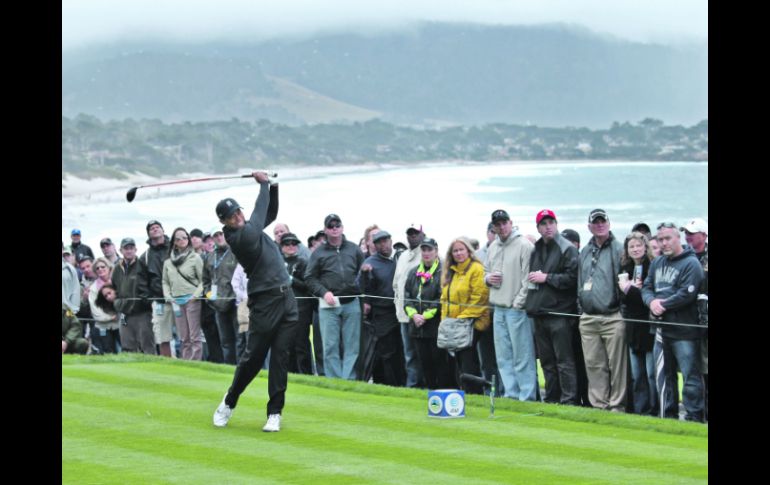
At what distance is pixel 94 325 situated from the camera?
21.3m

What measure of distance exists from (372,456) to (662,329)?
3836 millimetres

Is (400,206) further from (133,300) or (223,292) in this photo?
(223,292)

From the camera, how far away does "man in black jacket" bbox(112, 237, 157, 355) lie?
1958cm

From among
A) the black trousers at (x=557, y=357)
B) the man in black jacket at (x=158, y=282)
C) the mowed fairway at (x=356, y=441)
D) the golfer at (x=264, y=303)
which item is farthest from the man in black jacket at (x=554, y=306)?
the man in black jacket at (x=158, y=282)

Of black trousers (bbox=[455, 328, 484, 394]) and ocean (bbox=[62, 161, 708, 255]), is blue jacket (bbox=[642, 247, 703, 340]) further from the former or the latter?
ocean (bbox=[62, 161, 708, 255])

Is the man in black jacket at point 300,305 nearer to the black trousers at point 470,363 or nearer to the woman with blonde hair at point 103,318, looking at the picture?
the black trousers at point 470,363

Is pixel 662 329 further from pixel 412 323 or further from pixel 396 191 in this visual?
pixel 396 191

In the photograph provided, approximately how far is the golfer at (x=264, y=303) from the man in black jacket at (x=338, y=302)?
4.36 m

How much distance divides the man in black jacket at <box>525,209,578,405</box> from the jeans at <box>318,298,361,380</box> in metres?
3.09

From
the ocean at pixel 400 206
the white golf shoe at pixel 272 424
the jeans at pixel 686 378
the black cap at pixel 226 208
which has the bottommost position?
the white golf shoe at pixel 272 424

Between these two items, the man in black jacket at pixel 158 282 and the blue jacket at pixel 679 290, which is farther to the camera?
the man in black jacket at pixel 158 282

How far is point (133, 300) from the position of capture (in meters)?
19.7

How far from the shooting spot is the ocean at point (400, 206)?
134 meters
